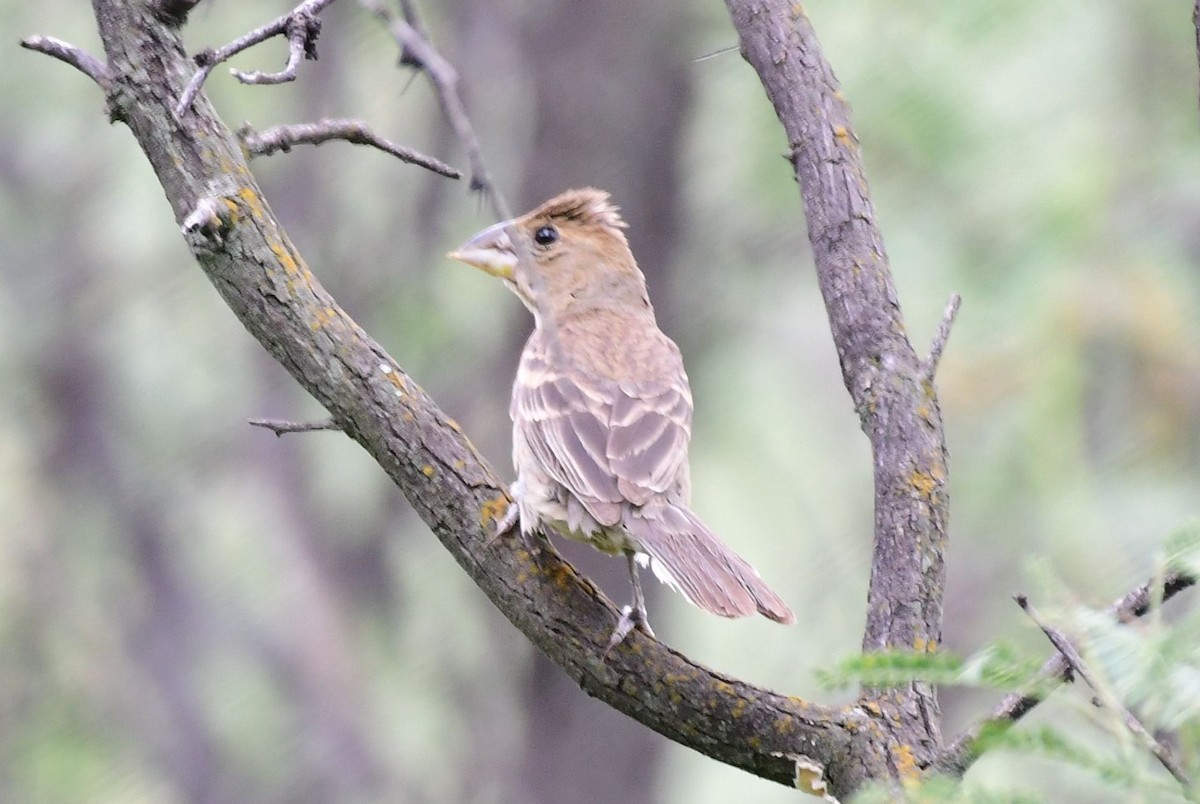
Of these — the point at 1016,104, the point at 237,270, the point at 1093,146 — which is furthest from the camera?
the point at 1016,104

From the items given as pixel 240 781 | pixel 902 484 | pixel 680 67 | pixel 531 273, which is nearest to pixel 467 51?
pixel 680 67

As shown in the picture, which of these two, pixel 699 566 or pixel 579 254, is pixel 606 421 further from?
pixel 579 254

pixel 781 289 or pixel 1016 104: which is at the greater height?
pixel 1016 104

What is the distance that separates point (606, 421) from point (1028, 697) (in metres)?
1.61

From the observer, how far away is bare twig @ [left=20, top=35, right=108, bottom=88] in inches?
110

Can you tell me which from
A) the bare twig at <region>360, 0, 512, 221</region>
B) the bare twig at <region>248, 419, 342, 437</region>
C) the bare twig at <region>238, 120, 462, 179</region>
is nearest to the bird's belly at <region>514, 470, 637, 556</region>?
the bare twig at <region>248, 419, 342, 437</region>

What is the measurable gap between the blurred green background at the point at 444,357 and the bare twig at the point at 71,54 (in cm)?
488

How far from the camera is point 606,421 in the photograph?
158 inches

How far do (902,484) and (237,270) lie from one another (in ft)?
4.69

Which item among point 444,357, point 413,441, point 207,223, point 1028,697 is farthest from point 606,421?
point 444,357

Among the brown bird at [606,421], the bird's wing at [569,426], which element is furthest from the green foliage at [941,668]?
the bird's wing at [569,426]

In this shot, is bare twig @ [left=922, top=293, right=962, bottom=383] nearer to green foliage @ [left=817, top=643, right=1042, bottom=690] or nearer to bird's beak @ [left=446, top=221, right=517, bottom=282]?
green foliage @ [left=817, top=643, right=1042, bottom=690]

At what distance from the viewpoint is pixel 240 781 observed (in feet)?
27.5

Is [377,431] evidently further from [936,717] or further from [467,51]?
[467,51]
